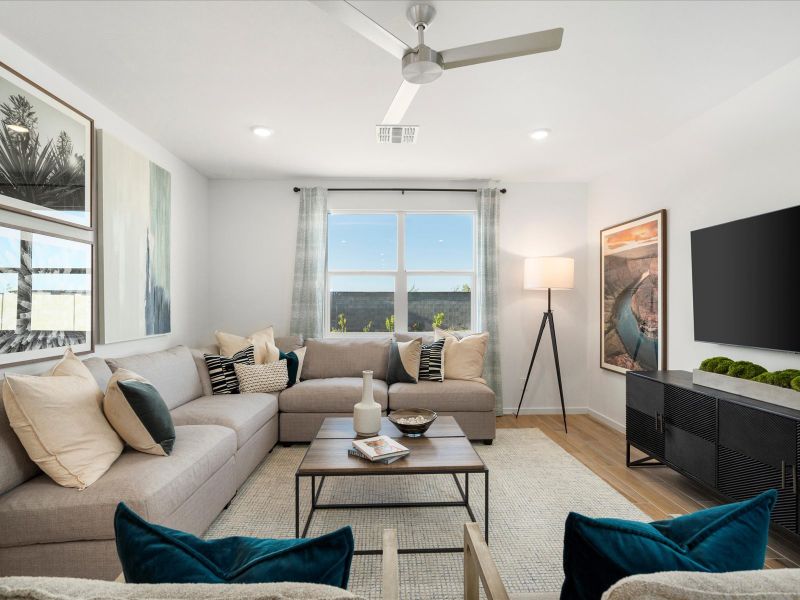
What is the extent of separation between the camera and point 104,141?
297cm

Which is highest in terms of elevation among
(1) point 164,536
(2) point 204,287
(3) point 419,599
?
(2) point 204,287

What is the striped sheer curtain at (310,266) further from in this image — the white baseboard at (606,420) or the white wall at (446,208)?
the white baseboard at (606,420)

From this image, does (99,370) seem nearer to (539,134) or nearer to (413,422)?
(413,422)

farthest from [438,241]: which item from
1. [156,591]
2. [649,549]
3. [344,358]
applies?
[156,591]

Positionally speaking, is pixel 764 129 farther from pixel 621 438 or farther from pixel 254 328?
pixel 254 328

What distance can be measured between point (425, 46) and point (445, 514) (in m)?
2.48

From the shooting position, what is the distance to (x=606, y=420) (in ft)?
14.8

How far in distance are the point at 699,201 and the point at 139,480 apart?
3.88 meters

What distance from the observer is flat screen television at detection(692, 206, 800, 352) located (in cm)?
241

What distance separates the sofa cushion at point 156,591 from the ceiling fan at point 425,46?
5.86 feet

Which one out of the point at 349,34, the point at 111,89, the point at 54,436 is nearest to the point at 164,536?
the point at 54,436

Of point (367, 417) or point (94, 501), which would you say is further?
point (367, 417)

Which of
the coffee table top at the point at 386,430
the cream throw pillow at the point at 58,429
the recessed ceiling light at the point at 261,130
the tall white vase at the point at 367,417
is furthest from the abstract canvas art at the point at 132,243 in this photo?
the tall white vase at the point at 367,417

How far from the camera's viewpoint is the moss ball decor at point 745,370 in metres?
2.46
